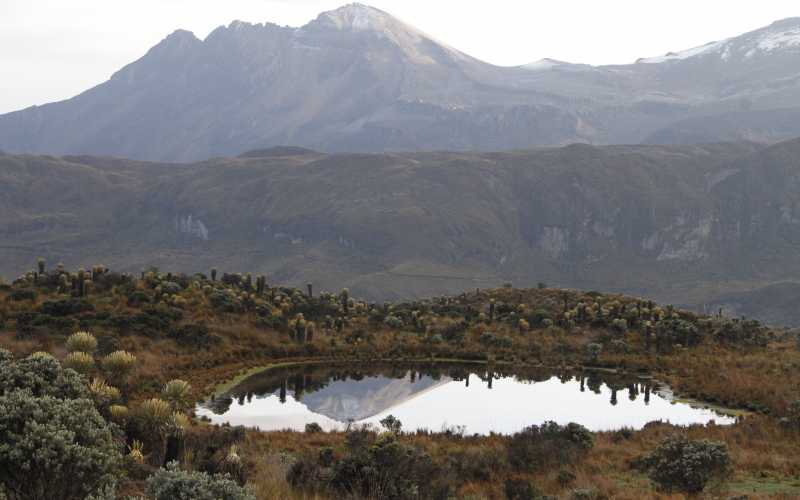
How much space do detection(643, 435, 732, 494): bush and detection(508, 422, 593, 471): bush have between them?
355 centimetres

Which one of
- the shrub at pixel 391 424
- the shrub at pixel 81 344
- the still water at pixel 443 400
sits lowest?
the still water at pixel 443 400

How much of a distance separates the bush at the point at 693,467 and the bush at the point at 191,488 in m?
11.1

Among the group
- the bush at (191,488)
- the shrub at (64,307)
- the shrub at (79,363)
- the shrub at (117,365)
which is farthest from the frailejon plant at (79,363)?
the shrub at (64,307)

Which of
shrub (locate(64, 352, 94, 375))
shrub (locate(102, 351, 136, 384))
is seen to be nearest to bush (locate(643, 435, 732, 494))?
shrub (locate(64, 352, 94, 375))

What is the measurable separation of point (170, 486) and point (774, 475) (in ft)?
54.5

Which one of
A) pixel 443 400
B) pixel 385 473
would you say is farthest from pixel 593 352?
pixel 385 473

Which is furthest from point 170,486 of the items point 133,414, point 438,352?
point 438,352

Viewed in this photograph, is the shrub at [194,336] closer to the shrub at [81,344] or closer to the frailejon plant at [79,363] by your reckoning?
the shrub at [81,344]

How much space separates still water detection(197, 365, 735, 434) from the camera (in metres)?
31.4

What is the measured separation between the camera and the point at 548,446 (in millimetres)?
22094

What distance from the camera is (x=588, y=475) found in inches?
794

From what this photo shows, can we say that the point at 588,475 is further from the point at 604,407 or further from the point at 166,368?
the point at 166,368

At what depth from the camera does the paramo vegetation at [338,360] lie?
12438 millimetres

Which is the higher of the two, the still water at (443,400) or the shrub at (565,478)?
the shrub at (565,478)
